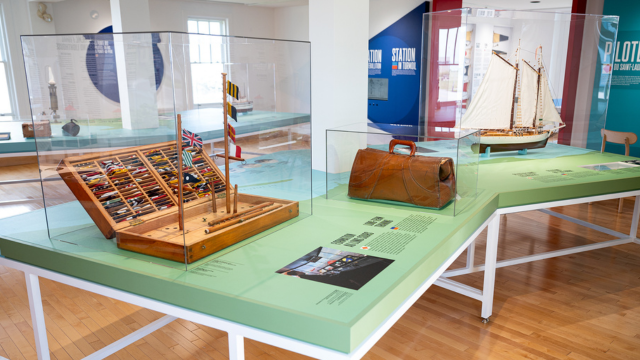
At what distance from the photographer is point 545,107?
390cm

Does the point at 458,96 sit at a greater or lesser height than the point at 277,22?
lesser

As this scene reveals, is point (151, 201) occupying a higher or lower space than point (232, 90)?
lower

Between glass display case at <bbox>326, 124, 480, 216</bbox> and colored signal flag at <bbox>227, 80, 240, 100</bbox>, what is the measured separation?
0.94 m

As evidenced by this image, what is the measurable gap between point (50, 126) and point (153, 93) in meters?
0.47

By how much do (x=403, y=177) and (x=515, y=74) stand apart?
2.03 metres

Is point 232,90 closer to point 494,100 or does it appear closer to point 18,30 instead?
point 494,100

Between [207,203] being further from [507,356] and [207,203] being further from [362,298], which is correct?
[507,356]

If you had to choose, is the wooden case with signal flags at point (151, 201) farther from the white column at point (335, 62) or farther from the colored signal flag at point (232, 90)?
the white column at point (335, 62)

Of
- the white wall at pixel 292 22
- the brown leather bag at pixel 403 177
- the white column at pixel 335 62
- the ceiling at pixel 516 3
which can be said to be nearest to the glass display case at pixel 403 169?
the brown leather bag at pixel 403 177

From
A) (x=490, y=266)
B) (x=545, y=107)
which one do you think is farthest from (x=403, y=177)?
(x=545, y=107)

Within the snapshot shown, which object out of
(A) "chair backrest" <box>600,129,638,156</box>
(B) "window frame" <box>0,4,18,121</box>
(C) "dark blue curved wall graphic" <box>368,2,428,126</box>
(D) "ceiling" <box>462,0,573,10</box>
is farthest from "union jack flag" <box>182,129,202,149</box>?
(B) "window frame" <box>0,4,18,121</box>

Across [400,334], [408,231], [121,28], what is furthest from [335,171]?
[121,28]

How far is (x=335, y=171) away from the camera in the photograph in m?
2.67

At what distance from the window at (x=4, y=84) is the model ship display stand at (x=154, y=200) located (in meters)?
8.54
